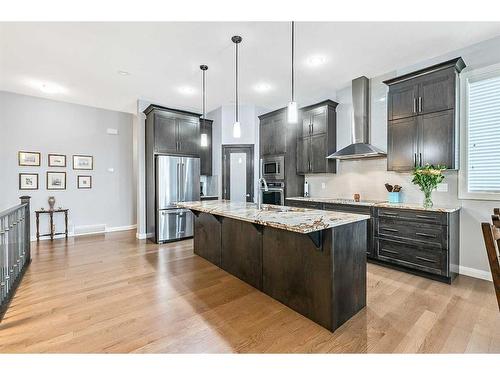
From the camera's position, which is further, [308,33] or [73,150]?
[73,150]

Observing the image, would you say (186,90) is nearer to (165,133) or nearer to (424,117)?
(165,133)

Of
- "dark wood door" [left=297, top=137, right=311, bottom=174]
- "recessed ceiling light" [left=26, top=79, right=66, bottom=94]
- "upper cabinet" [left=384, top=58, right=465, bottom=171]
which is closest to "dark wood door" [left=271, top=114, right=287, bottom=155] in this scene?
"dark wood door" [left=297, top=137, right=311, bottom=174]

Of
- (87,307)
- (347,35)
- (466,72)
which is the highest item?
(347,35)

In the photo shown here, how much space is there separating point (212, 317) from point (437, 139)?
3.47m

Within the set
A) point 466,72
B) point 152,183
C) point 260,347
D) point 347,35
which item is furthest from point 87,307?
point 466,72

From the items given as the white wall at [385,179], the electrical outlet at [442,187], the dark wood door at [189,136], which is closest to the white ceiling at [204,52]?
the white wall at [385,179]

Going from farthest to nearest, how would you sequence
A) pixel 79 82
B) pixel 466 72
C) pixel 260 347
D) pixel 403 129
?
pixel 79 82 → pixel 403 129 → pixel 466 72 → pixel 260 347

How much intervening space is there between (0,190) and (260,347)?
5955 mm

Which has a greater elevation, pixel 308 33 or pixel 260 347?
pixel 308 33

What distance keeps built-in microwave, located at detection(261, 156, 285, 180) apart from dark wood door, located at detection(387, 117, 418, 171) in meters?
2.04

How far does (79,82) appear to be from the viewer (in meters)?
4.34

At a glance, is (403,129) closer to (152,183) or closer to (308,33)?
(308,33)

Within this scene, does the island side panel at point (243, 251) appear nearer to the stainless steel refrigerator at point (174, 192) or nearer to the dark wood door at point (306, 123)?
the stainless steel refrigerator at point (174, 192)

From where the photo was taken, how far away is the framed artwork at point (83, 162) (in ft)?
18.5
